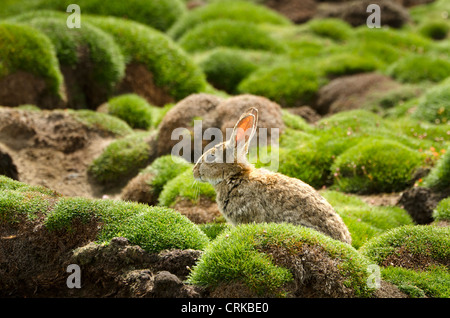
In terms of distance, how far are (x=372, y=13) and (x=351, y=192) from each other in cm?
1502

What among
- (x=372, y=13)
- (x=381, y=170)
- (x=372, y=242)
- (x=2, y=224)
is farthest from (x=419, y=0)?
(x=2, y=224)

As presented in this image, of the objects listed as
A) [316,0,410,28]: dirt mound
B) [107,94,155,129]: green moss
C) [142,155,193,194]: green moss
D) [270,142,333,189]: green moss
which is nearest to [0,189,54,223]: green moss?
[142,155,193,194]: green moss

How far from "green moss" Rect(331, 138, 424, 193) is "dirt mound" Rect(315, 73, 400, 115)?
5263 mm

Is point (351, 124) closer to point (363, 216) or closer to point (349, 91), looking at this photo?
point (349, 91)

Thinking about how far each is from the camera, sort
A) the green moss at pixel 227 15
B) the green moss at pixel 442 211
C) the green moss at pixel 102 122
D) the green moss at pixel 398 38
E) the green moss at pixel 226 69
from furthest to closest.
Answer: the green moss at pixel 227 15 → the green moss at pixel 398 38 → the green moss at pixel 226 69 → the green moss at pixel 102 122 → the green moss at pixel 442 211

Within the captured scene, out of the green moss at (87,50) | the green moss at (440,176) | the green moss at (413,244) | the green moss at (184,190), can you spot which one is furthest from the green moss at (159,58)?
the green moss at (413,244)

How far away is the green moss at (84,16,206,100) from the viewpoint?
17266 mm

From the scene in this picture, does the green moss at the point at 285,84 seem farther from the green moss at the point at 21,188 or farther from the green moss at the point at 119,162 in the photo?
the green moss at the point at 21,188

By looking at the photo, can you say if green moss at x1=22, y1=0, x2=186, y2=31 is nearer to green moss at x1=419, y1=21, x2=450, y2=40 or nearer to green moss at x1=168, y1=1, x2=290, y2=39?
green moss at x1=168, y1=1, x2=290, y2=39

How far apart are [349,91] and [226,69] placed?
4.02m

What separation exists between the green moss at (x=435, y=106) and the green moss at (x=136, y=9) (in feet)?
39.0

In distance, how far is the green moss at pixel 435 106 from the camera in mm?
14859

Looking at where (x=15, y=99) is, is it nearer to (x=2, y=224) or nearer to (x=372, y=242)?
(x=2, y=224)

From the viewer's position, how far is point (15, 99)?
14758mm
